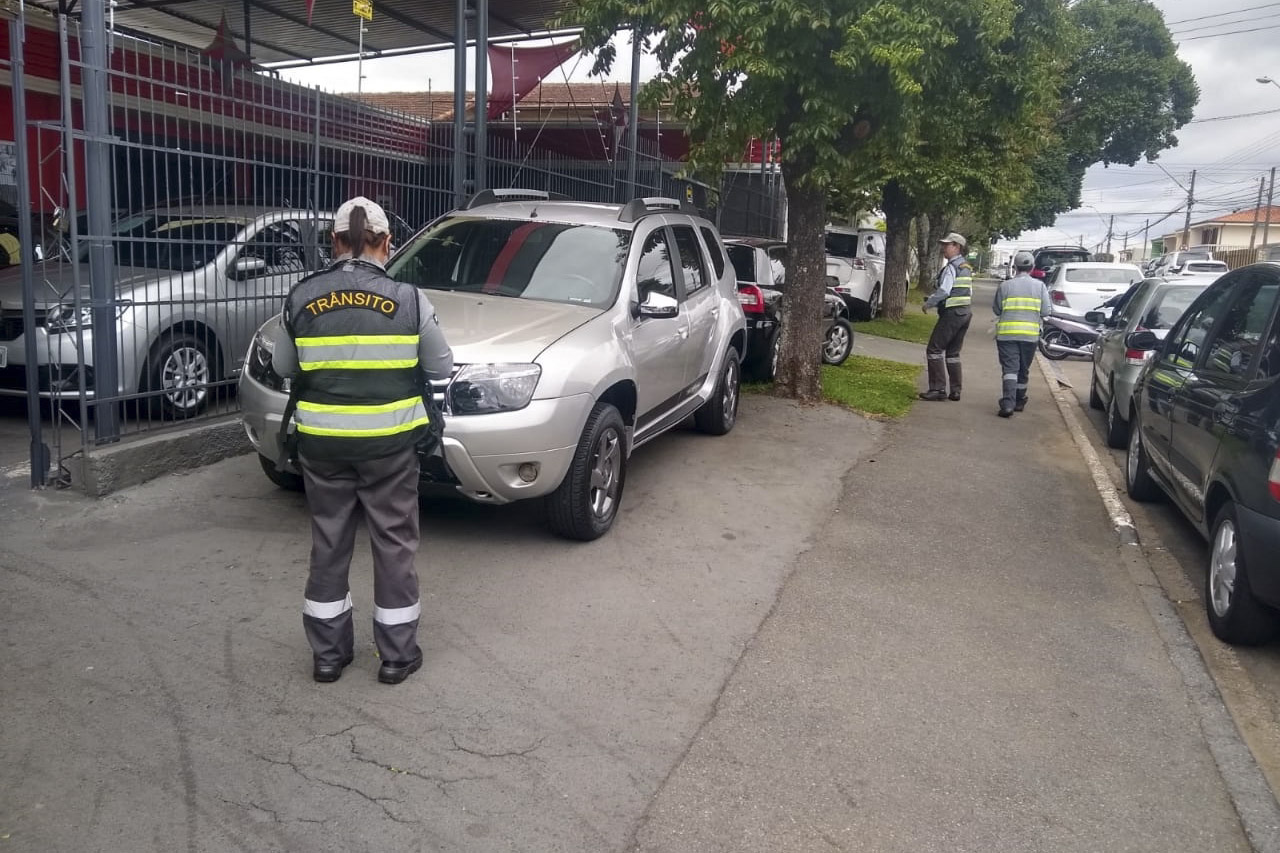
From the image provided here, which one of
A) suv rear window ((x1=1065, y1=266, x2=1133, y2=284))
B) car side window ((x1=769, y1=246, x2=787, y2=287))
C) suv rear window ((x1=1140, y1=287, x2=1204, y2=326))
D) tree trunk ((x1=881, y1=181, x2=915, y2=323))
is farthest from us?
tree trunk ((x1=881, y1=181, x2=915, y2=323))

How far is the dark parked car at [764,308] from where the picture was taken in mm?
11477

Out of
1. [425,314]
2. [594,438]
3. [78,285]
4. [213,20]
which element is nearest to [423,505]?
[594,438]

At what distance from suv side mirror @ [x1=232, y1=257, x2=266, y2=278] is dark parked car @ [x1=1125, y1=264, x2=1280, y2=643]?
19.1 ft

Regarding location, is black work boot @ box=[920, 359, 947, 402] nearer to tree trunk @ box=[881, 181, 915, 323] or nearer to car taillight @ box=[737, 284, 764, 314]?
car taillight @ box=[737, 284, 764, 314]

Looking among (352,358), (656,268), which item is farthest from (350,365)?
(656,268)

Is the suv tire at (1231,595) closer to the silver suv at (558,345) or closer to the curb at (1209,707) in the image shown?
the curb at (1209,707)

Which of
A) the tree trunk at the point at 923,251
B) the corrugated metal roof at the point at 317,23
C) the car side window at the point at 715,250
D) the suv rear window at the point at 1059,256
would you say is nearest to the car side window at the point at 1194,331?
the car side window at the point at 715,250

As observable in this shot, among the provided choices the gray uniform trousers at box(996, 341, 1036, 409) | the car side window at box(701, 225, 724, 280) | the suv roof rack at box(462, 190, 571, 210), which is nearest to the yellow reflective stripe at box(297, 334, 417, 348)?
the suv roof rack at box(462, 190, 571, 210)

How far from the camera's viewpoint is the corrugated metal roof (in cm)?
1390

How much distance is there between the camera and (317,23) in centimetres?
1540

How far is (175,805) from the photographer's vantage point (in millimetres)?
3189

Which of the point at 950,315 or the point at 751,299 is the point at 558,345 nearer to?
the point at 751,299

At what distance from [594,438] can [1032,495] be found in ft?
12.5

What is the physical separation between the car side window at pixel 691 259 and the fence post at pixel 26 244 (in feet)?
13.3
